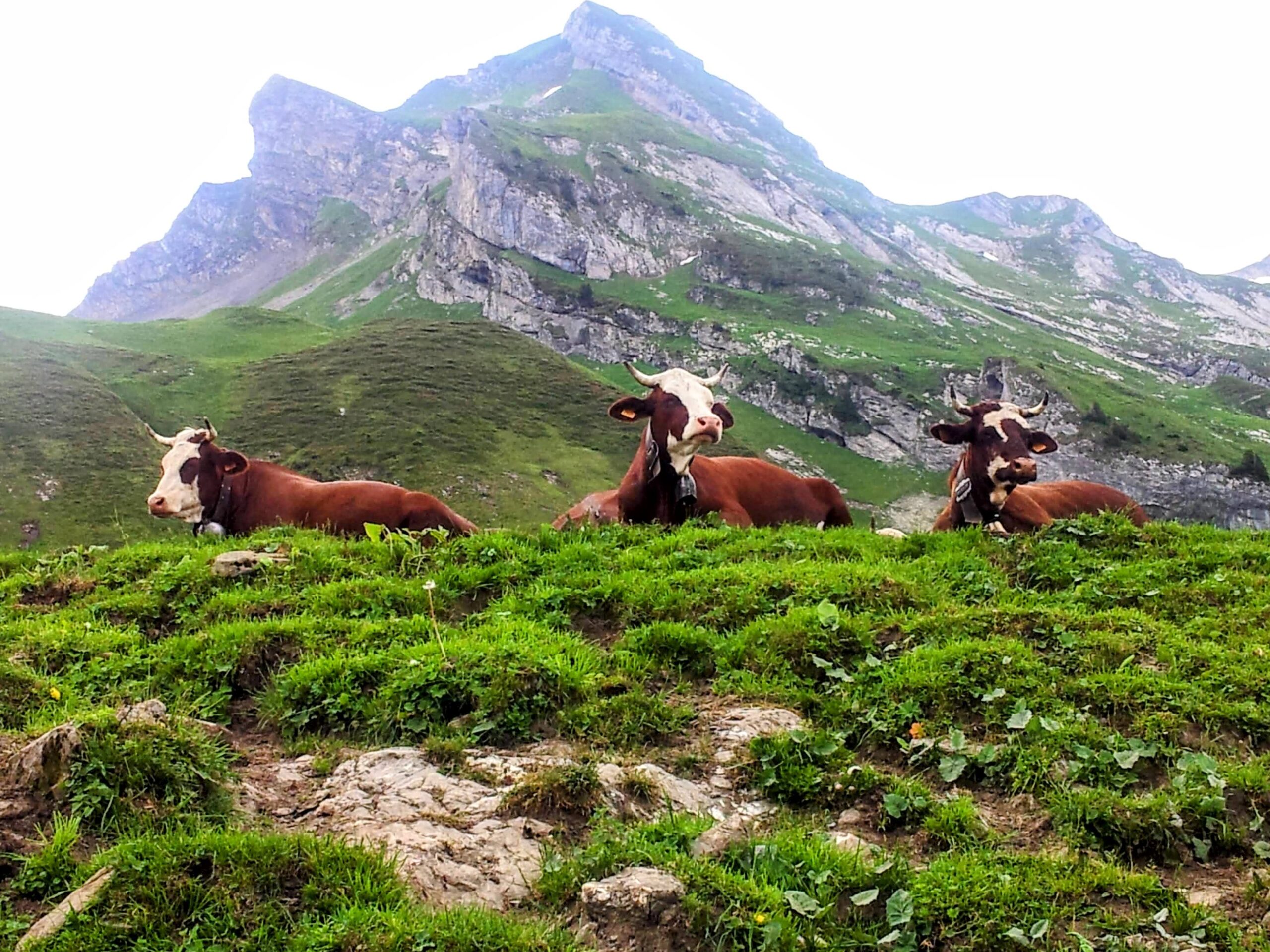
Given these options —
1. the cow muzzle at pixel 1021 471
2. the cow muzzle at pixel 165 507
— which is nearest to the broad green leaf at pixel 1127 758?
the cow muzzle at pixel 1021 471

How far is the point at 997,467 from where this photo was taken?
44.3 feet

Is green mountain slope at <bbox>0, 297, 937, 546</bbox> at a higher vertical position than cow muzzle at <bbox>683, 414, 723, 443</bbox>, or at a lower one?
lower

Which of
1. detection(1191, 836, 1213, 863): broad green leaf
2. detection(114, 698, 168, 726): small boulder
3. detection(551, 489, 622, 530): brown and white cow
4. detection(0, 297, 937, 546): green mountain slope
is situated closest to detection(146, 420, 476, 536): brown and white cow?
detection(551, 489, 622, 530): brown and white cow

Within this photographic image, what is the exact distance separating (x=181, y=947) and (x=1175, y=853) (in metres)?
5.28

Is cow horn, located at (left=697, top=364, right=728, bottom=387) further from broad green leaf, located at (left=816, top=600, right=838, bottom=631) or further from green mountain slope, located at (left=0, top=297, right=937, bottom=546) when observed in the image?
green mountain slope, located at (left=0, top=297, right=937, bottom=546)

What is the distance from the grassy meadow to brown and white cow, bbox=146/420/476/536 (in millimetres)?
3735

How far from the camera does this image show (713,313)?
652 ft

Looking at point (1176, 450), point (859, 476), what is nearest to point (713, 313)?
point (859, 476)

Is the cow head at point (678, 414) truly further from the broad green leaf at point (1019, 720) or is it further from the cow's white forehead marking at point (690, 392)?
the broad green leaf at point (1019, 720)

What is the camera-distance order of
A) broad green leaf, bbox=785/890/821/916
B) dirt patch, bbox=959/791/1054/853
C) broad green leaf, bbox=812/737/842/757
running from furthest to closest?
broad green leaf, bbox=812/737/842/757 → dirt patch, bbox=959/791/1054/853 → broad green leaf, bbox=785/890/821/916

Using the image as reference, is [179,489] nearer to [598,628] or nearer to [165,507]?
[165,507]

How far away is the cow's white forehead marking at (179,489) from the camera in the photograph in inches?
574

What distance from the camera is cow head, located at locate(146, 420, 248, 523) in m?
14.6

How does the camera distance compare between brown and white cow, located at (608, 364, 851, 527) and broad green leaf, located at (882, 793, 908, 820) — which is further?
brown and white cow, located at (608, 364, 851, 527)
